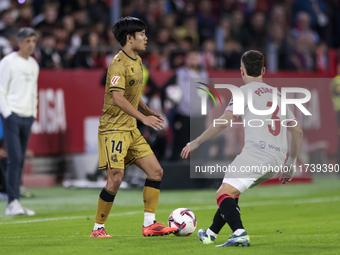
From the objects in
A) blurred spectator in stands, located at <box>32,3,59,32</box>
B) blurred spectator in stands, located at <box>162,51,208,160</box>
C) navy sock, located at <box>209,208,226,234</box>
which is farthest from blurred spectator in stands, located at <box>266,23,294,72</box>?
navy sock, located at <box>209,208,226,234</box>

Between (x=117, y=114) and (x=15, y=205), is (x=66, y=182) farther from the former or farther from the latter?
(x=117, y=114)

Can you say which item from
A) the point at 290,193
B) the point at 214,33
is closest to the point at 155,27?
the point at 214,33

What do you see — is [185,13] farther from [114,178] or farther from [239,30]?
[114,178]

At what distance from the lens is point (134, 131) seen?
245 inches

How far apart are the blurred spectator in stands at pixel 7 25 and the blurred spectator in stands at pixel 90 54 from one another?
1460mm

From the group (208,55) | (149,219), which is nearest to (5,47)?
(208,55)

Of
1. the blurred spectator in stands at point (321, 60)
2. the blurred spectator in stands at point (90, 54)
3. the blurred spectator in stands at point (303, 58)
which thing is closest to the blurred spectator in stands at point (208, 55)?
the blurred spectator in stands at point (90, 54)

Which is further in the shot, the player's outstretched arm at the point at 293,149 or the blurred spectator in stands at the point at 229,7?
the blurred spectator in stands at the point at 229,7

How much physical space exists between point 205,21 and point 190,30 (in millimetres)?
860

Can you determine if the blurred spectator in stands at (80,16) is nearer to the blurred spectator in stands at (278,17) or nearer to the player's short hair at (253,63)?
the blurred spectator in stands at (278,17)

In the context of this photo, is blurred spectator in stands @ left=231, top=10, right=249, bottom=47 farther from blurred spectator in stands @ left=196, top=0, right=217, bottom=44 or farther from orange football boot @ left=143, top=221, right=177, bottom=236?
orange football boot @ left=143, top=221, right=177, bottom=236

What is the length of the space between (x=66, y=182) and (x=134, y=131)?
20.6 ft

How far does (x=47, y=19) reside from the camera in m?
12.8

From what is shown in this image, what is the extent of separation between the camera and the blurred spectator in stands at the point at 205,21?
15.7 m
